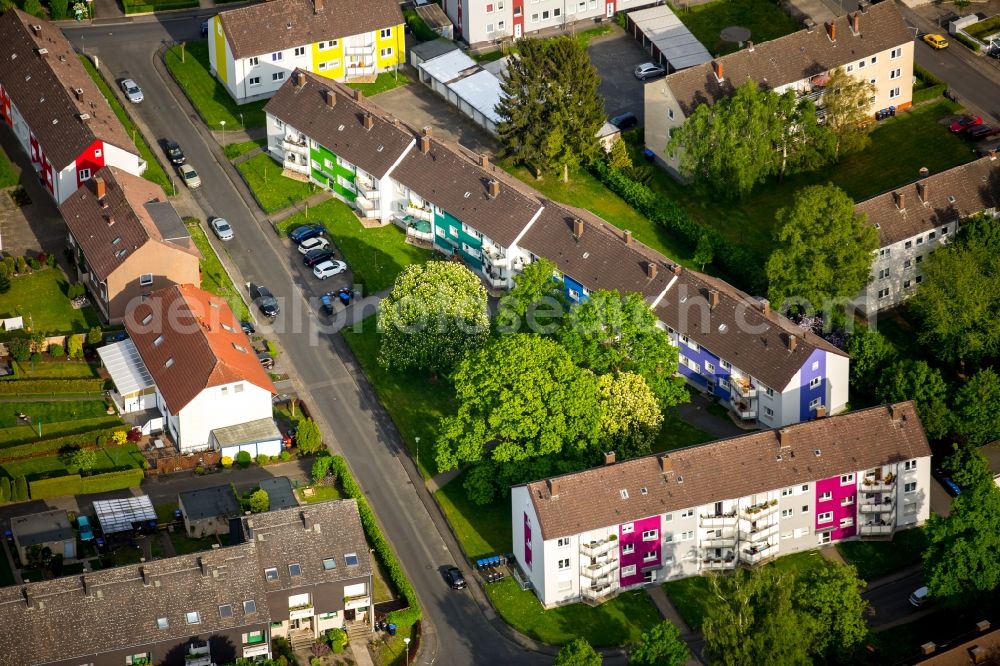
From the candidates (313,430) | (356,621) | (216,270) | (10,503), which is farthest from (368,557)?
(216,270)

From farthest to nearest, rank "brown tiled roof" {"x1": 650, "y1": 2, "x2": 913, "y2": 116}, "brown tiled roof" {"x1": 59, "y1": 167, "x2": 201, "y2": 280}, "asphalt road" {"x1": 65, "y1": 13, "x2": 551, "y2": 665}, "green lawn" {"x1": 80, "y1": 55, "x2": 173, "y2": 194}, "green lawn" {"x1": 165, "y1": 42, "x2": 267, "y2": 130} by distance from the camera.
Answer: "green lawn" {"x1": 165, "y1": 42, "x2": 267, "y2": 130}, "green lawn" {"x1": 80, "y1": 55, "x2": 173, "y2": 194}, "brown tiled roof" {"x1": 650, "y1": 2, "x2": 913, "y2": 116}, "brown tiled roof" {"x1": 59, "y1": 167, "x2": 201, "y2": 280}, "asphalt road" {"x1": 65, "y1": 13, "x2": 551, "y2": 665}

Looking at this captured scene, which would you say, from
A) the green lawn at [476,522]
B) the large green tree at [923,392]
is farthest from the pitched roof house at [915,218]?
the green lawn at [476,522]

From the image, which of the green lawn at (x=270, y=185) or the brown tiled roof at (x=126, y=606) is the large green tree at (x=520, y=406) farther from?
the green lawn at (x=270, y=185)

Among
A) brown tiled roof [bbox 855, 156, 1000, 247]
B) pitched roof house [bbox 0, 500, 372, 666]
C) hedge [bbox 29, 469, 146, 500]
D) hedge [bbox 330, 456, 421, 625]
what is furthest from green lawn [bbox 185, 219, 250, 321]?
brown tiled roof [bbox 855, 156, 1000, 247]

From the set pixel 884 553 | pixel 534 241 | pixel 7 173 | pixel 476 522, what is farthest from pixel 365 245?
pixel 884 553

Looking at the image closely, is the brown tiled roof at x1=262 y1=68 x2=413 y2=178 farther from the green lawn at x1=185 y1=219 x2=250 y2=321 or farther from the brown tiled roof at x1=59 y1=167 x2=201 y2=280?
the brown tiled roof at x1=59 y1=167 x2=201 y2=280

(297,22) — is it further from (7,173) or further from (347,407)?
(347,407)
